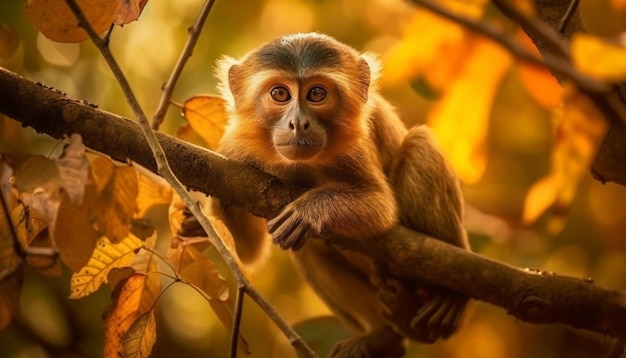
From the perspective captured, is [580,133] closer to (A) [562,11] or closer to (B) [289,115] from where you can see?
(A) [562,11]

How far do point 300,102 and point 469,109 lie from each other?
1.09 metres

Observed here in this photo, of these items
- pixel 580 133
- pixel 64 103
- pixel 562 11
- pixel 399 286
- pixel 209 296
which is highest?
pixel 562 11

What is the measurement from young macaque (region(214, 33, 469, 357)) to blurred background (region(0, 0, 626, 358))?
1.76 m

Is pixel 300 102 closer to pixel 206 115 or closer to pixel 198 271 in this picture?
pixel 206 115

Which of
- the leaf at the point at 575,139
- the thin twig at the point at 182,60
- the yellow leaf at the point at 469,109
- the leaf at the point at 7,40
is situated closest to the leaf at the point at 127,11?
the leaf at the point at 7,40

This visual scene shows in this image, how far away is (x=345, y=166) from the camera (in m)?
5.67

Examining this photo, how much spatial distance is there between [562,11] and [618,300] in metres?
1.63

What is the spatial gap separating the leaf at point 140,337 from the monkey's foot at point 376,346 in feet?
10.5

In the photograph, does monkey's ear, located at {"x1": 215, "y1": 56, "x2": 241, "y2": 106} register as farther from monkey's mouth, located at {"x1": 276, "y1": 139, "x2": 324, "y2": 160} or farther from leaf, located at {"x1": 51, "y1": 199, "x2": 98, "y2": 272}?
leaf, located at {"x1": 51, "y1": 199, "x2": 98, "y2": 272}

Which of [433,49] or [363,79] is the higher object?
[433,49]

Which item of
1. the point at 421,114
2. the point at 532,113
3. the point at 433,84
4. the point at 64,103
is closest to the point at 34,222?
the point at 64,103

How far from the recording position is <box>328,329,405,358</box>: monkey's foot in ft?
21.1

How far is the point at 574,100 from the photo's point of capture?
3.35 m

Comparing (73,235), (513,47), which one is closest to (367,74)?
(73,235)
